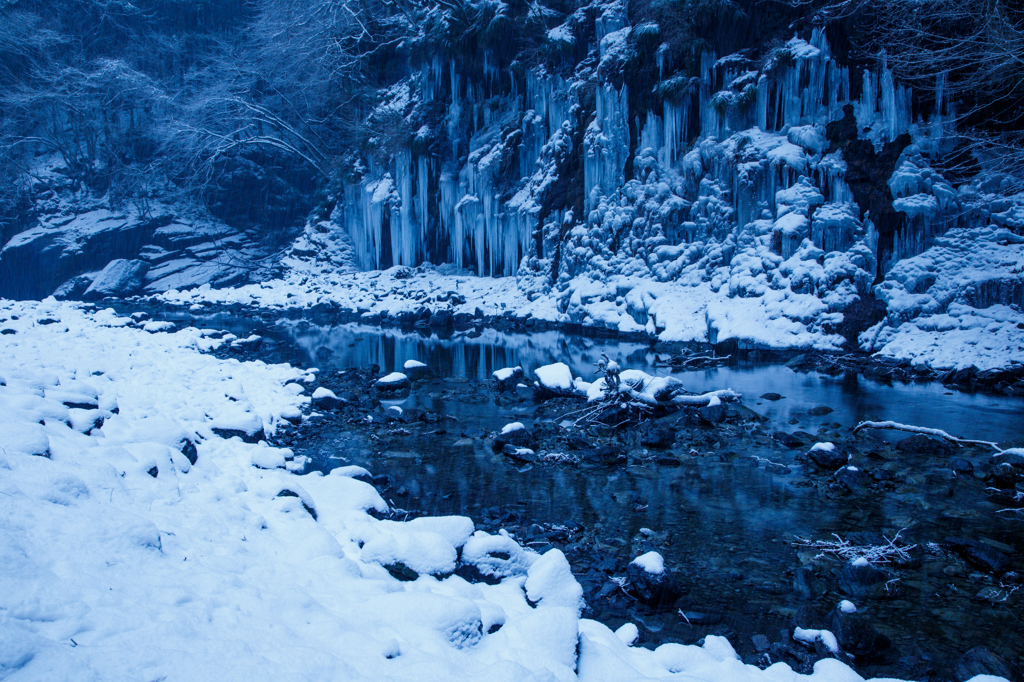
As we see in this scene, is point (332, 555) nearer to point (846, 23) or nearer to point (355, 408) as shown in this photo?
point (355, 408)

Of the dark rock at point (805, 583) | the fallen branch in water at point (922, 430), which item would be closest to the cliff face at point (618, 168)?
the fallen branch in water at point (922, 430)

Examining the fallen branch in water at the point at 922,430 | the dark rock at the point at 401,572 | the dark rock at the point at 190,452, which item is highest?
the dark rock at the point at 190,452

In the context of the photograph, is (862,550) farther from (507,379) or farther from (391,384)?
(391,384)

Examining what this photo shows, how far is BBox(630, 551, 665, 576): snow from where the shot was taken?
410 cm

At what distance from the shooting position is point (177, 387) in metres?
8.14

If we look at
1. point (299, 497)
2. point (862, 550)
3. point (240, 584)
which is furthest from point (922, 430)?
point (240, 584)

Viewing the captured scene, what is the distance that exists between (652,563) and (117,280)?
27.3 m

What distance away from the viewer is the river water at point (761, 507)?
12.7 ft

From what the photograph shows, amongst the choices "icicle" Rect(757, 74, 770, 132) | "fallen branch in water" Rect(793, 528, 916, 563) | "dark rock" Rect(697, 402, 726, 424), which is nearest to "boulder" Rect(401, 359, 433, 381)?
"dark rock" Rect(697, 402, 726, 424)

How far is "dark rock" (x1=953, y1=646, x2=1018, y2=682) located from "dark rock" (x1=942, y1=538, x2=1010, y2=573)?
1.24m

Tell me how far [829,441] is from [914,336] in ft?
21.0

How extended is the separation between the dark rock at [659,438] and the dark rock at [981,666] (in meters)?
4.12

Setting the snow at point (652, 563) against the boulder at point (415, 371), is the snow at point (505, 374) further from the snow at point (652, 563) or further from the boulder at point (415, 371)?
the snow at point (652, 563)

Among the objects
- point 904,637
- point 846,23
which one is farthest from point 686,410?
point 846,23
